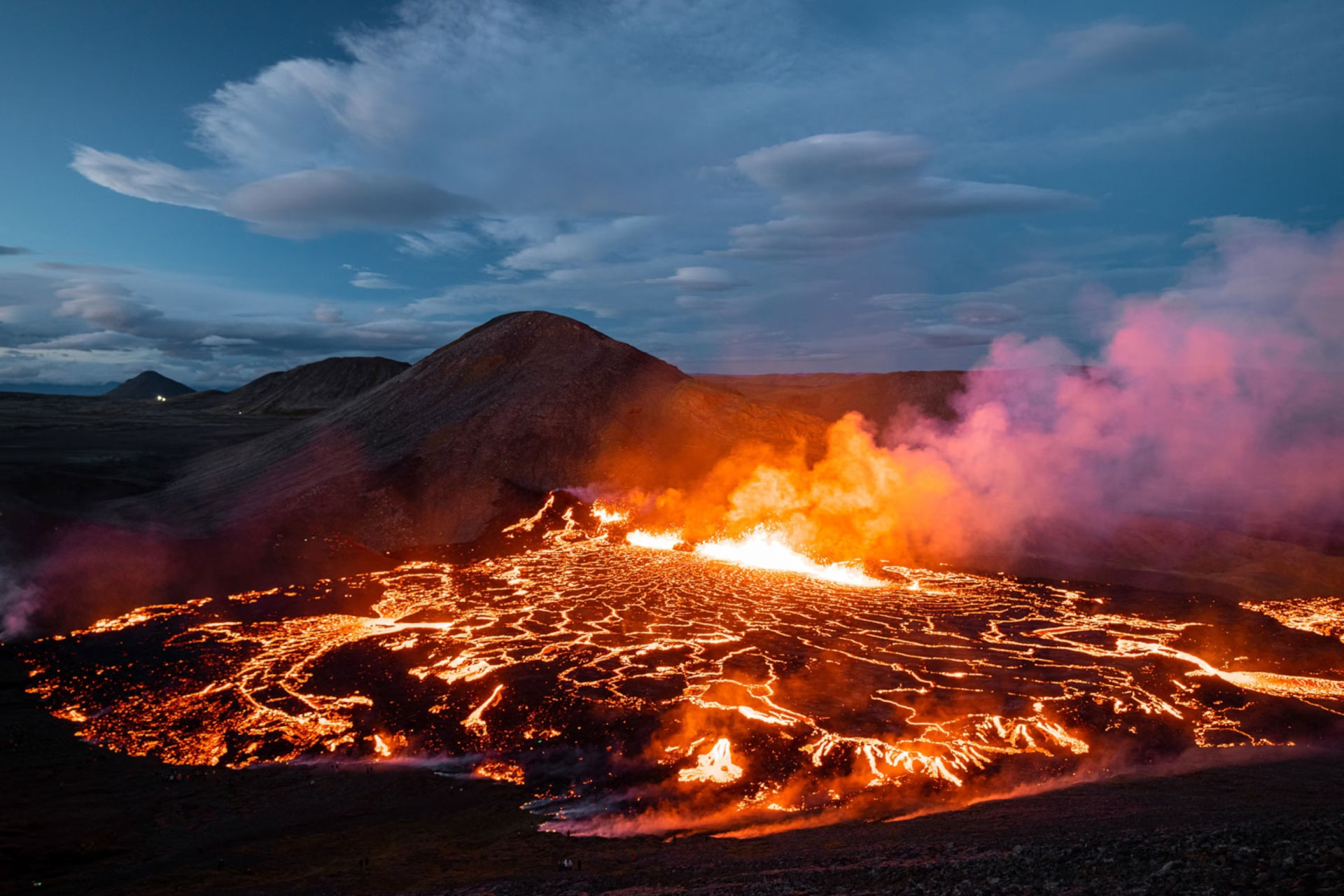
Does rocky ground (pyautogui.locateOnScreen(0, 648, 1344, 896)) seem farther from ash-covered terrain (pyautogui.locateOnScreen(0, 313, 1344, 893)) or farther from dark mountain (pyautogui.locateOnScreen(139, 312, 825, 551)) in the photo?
dark mountain (pyautogui.locateOnScreen(139, 312, 825, 551))

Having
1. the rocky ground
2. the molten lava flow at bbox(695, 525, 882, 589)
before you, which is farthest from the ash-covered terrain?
the molten lava flow at bbox(695, 525, 882, 589)

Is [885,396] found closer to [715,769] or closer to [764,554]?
[764,554]

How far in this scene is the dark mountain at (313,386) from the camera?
5650 inches

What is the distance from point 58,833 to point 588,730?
9875mm

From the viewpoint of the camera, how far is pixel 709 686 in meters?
19.7

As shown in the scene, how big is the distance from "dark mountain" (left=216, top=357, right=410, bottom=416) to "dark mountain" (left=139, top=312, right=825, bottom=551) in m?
92.5

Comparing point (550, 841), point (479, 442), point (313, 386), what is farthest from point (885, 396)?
point (313, 386)

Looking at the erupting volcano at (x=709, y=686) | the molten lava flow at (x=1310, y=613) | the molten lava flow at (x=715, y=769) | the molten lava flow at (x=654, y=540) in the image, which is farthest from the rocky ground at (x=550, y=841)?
the molten lava flow at (x=654, y=540)

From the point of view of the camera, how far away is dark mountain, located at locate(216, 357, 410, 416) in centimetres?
14350

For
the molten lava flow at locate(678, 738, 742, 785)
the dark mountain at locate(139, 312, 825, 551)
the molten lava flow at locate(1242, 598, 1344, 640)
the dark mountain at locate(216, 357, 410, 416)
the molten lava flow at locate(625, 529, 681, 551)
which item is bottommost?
the molten lava flow at locate(678, 738, 742, 785)

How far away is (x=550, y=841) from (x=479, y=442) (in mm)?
35478

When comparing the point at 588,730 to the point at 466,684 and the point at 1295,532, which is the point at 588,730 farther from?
the point at 1295,532

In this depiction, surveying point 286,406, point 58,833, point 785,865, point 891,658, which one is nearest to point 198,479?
point 58,833

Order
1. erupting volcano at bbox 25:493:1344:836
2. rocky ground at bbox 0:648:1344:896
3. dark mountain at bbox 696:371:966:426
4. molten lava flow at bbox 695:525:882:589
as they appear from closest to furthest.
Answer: rocky ground at bbox 0:648:1344:896, erupting volcano at bbox 25:493:1344:836, molten lava flow at bbox 695:525:882:589, dark mountain at bbox 696:371:966:426
